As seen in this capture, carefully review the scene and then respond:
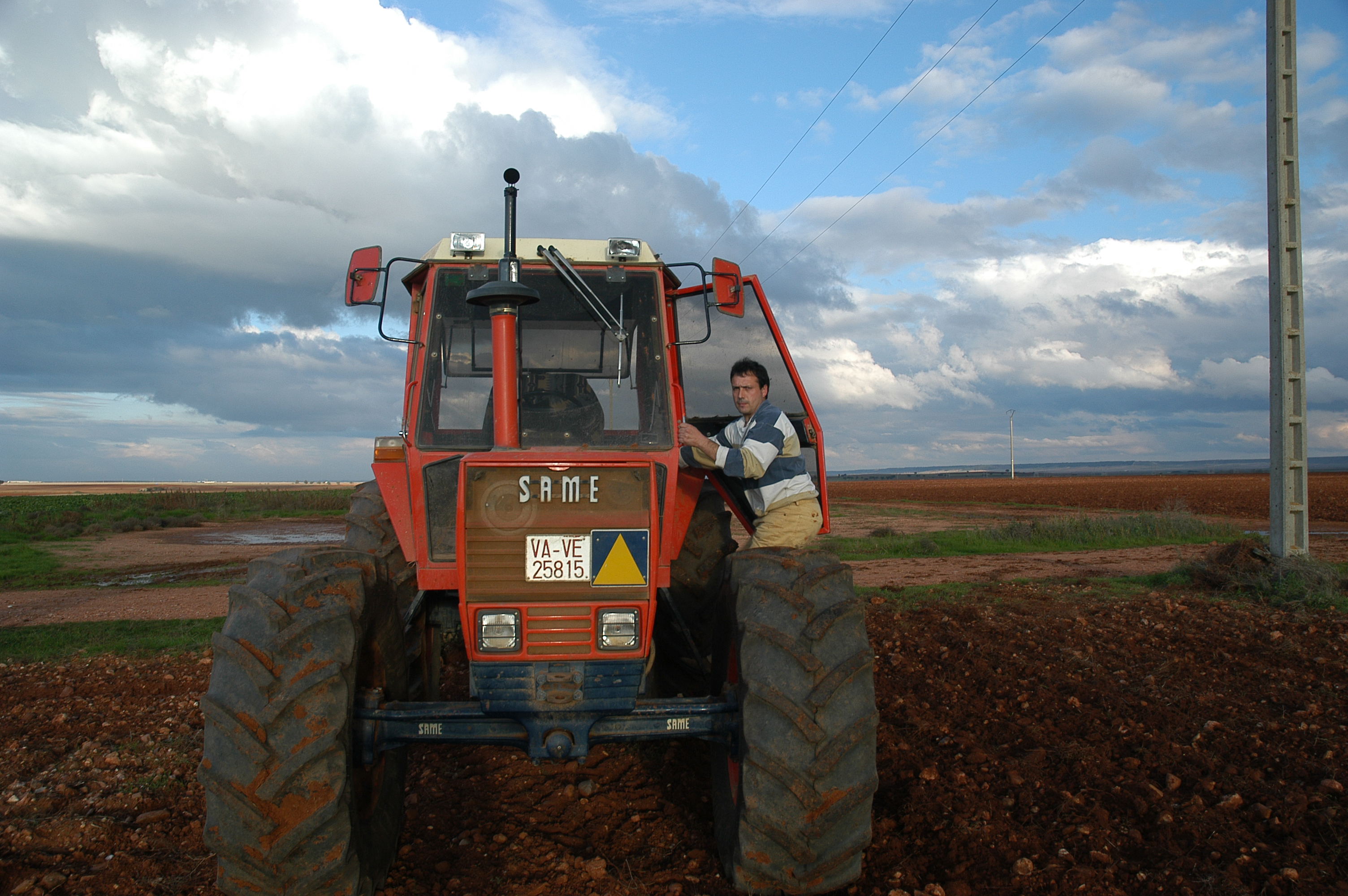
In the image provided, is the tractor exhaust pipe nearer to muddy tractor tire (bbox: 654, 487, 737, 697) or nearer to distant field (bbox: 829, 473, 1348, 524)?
muddy tractor tire (bbox: 654, 487, 737, 697)

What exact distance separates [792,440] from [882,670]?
10.2 feet

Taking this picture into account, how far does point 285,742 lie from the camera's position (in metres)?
2.78

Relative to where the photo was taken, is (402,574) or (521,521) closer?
(521,521)

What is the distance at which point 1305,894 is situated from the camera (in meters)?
3.04

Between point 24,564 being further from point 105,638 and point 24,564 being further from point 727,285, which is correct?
point 727,285

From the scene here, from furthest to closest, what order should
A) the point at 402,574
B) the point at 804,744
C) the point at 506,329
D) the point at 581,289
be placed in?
the point at 402,574 → the point at 581,289 → the point at 506,329 → the point at 804,744

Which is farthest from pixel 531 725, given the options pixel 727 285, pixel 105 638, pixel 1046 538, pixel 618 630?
pixel 1046 538

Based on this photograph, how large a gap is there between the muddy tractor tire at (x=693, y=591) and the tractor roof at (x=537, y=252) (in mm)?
1524

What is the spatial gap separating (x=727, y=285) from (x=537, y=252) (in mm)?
1013

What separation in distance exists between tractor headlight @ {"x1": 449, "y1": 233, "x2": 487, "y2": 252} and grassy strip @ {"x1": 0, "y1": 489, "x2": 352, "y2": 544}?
18.3 meters

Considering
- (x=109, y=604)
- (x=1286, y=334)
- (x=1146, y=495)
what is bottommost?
(x=1146, y=495)

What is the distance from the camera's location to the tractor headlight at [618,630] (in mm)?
3168

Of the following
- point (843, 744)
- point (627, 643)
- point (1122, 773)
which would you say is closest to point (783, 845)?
point (843, 744)

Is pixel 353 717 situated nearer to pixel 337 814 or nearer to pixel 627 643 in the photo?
pixel 337 814
